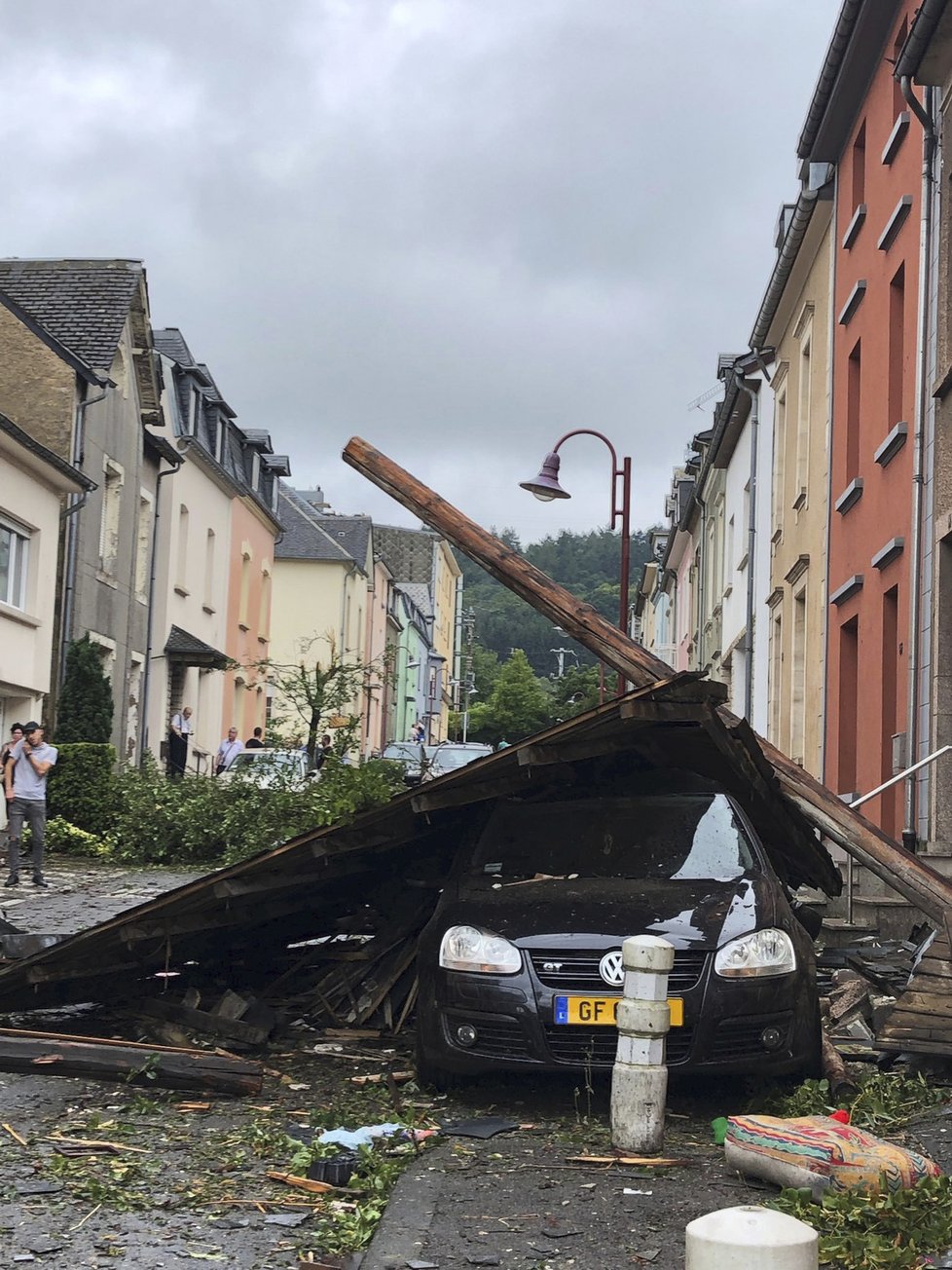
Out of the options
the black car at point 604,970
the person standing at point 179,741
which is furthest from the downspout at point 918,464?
the person standing at point 179,741

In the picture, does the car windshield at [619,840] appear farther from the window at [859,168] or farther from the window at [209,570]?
the window at [209,570]

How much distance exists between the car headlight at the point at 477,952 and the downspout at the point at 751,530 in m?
20.7

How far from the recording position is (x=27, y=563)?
2500cm

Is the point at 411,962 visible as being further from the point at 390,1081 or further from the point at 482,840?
the point at 390,1081

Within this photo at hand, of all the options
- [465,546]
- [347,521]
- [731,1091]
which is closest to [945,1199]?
[731,1091]

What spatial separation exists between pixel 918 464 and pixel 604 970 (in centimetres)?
883

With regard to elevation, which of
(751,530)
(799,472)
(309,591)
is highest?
(309,591)

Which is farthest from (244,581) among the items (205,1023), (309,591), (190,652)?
(205,1023)

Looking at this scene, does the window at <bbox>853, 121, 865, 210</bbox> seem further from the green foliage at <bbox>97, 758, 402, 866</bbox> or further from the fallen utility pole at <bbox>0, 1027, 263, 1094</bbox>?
the fallen utility pole at <bbox>0, 1027, 263, 1094</bbox>

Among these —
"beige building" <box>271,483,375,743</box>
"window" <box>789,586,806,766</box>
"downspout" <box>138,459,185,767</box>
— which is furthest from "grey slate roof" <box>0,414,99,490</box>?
"beige building" <box>271,483,375,743</box>

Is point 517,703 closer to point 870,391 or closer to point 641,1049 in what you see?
point 870,391

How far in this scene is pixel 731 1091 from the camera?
25.0 ft

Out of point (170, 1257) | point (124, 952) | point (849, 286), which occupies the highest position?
point (849, 286)

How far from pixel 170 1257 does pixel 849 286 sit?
16291 millimetres
